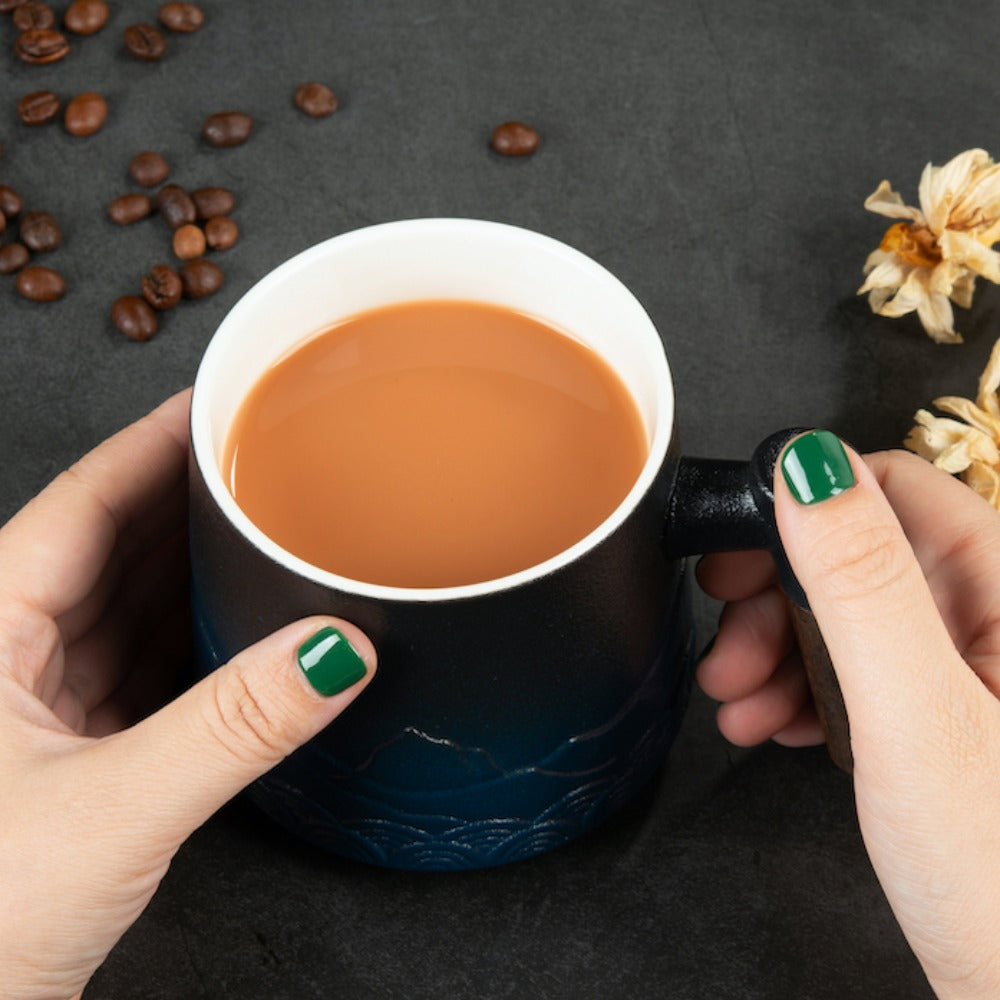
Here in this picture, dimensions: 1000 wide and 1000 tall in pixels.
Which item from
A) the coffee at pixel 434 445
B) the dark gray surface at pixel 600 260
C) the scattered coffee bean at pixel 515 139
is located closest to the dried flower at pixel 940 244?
the dark gray surface at pixel 600 260

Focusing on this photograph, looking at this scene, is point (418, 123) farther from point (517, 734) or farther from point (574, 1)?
point (517, 734)

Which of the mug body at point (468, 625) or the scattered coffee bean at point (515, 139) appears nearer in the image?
the mug body at point (468, 625)

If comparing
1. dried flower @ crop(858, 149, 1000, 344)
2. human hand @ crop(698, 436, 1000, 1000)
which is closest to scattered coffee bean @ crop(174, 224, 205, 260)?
dried flower @ crop(858, 149, 1000, 344)

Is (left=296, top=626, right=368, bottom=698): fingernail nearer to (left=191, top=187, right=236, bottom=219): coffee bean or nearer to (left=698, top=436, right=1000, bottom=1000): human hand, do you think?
(left=698, top=436, right=1000, bottom=1000): human hand

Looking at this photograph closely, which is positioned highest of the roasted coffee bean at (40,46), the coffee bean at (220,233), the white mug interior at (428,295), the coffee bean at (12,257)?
the white mug interior at (428,295)

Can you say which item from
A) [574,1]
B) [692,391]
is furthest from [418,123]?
[692,391]

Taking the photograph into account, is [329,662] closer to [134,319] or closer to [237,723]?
[237,723]

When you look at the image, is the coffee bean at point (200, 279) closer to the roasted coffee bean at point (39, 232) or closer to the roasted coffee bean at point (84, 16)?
the roasted coffee bean at point (39, 232)
